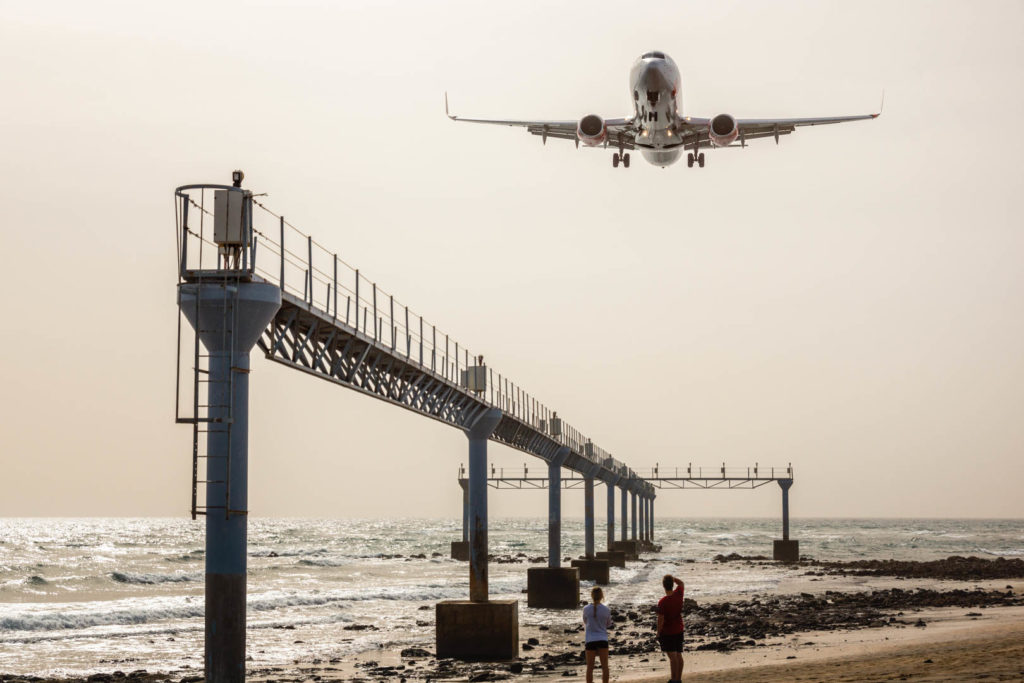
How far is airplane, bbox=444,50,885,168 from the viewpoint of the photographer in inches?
1885

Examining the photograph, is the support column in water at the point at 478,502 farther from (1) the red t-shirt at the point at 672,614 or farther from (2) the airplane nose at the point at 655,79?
(2) the airplane nose at the point at 655,79

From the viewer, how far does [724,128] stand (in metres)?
47.8

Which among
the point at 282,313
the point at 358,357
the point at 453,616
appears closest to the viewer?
the point at 282,313

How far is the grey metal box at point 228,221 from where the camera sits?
18.0m

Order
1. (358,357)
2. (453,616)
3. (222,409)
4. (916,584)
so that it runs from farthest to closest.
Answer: (916,584), (453,616), (358,357), (222,409)

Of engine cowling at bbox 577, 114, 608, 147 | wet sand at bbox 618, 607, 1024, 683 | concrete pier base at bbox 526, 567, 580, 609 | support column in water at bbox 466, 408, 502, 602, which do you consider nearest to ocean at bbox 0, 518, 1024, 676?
concrete pier base at bbox 526, 567, 580, 609

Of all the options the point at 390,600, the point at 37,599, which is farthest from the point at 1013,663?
the point at 37,599

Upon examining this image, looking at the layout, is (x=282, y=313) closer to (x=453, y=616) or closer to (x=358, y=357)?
(x=358, y=357)

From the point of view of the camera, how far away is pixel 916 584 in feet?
217

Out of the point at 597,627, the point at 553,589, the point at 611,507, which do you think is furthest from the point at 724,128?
the point at 611,507

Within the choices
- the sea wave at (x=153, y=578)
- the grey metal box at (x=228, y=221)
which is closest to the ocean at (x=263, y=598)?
the sea wave at (x=153, y=578)

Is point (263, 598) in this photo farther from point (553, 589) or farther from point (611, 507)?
point (611, 507)

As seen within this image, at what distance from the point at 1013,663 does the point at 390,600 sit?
42.3 meters

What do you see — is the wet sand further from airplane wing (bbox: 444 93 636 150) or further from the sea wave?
the sea wave
